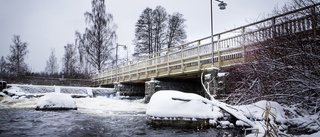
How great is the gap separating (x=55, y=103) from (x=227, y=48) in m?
9.31

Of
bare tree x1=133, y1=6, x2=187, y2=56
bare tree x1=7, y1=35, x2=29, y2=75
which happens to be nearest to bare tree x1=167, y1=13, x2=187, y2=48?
bare tree x1=133, y1=6, x2=187, y2=56

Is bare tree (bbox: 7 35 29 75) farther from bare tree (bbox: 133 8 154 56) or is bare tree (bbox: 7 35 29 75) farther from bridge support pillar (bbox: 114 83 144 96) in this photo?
bridge support pillar (bbox: 114 83 144 96)

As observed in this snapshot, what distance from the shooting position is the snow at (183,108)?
7324mm

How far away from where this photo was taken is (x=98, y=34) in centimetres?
3181

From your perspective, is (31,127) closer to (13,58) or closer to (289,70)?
(289,70)

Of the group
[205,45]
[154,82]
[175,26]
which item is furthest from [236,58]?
[175,26]

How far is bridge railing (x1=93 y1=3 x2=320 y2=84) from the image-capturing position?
6.73 meters

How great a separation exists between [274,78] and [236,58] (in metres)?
4.37

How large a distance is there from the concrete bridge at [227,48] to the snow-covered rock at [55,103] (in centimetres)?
663

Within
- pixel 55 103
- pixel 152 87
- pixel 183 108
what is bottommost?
pixel 55 103

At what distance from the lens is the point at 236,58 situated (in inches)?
439

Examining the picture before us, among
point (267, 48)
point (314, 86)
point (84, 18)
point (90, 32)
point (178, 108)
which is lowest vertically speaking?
point (178, 108)

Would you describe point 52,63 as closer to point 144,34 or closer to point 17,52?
point 17,52

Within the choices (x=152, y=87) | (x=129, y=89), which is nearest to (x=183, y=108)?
(x=152, y=87)
